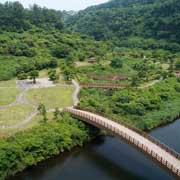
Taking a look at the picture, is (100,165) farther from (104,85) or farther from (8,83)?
(8,83)

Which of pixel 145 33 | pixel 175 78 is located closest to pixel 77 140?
pixel 175 78

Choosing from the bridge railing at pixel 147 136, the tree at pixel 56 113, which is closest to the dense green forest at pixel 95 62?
the tree at pixel 56 113

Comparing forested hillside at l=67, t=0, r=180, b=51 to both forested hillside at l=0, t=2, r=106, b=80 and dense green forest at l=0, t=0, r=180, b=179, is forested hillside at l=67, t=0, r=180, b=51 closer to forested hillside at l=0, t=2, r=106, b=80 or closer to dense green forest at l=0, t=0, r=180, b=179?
dense green forest at l=0, t=0, r=180, b=179

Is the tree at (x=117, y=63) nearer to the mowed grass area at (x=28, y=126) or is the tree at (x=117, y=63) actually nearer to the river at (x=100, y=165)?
the mowed grass area at (x=28, y=126)

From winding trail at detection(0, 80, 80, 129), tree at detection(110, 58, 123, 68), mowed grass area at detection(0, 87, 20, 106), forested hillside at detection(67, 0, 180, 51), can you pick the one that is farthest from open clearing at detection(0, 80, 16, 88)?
forested hillside at detection(67, 0, 180, 51)

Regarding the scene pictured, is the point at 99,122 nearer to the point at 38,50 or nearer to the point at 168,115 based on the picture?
the point at 168,115

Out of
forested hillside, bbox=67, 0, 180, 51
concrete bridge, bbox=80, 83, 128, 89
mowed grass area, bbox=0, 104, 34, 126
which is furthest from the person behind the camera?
forested hillside, bbox=67, 0, 180, 51

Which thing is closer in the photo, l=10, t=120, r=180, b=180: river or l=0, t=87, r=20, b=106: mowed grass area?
l=10, t=120, r=180, b=180: river
